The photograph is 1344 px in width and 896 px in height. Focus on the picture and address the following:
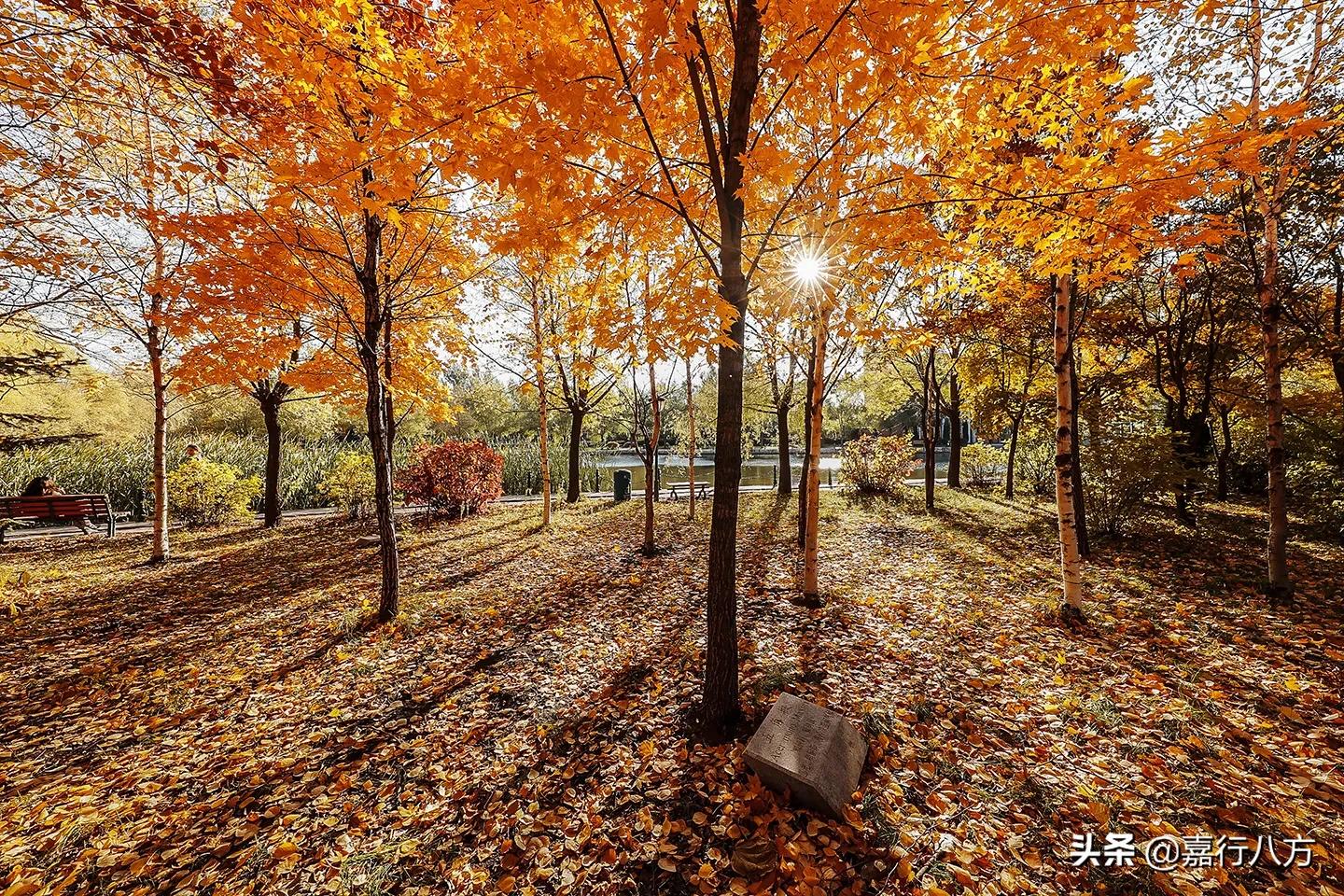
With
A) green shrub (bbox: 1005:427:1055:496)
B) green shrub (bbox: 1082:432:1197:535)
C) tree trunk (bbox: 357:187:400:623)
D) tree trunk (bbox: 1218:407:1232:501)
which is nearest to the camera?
tree trunk (bbox: 357:187:400:623)

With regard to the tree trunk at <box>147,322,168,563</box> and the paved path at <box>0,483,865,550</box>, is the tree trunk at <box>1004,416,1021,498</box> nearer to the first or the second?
the paved path at <box>0,483,865,550</box>

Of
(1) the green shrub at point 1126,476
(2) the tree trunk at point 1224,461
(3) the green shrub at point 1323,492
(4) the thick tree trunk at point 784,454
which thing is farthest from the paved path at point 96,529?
(2) the tree trunk at point 1224,461

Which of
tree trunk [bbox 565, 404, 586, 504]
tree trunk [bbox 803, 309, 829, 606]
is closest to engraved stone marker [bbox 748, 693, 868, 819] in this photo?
tree trunk [bbox 803, 309, 829, 606]

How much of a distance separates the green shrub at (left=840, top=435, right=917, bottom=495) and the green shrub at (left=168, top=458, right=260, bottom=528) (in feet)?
61.3

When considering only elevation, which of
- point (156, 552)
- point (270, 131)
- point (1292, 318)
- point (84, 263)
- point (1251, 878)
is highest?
point (270, 131)

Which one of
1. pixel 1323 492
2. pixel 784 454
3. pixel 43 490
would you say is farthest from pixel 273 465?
pixel 1323 492

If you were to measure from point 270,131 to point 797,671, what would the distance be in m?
8.05

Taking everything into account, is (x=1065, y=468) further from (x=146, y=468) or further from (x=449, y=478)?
(x=146, y=468)

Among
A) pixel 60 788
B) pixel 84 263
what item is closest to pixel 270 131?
pixel 84 263

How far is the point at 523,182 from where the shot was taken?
2945mm

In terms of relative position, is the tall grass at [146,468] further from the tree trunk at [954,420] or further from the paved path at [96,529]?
the tree trunk at [954,420]

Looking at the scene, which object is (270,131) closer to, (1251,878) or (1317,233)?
(1251,878)

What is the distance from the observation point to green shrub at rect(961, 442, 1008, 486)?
59.4ft

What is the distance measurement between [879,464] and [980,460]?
6.03 m
